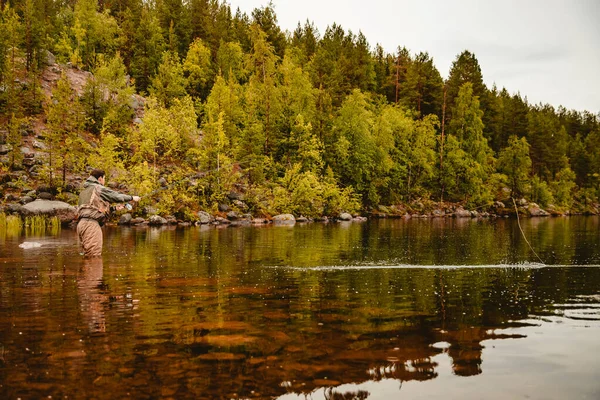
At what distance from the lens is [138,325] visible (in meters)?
7.84

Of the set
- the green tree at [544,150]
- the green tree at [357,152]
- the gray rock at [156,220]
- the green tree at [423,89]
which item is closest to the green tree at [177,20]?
the green tree at [357,152]

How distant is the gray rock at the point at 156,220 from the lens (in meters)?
40.7

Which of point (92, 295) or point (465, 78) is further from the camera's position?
point (465, 78)

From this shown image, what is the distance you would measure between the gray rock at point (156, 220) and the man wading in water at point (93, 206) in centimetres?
2446

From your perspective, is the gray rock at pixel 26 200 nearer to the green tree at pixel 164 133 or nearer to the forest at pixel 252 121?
the forest at pixel 252 121

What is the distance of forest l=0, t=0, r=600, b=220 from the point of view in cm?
4712

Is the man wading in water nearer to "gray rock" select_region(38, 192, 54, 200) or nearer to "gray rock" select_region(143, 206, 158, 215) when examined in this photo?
"gray rock" select_region(143, 206, 158, 215)

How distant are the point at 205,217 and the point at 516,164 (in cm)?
6094

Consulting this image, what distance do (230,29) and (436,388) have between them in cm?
9584

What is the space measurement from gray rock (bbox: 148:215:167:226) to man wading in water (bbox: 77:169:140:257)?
24.5m

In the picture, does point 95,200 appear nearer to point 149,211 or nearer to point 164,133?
point 149,211

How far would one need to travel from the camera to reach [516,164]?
85750 millimetres

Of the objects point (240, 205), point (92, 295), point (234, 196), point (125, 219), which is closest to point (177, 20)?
point (234, 196)

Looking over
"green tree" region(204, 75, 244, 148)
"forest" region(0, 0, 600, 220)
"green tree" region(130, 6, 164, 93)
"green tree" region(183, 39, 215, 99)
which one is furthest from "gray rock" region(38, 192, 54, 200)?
"green tree" region(130, 6, 164, 93)
